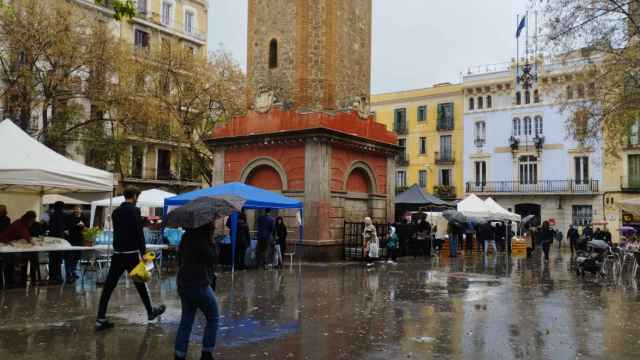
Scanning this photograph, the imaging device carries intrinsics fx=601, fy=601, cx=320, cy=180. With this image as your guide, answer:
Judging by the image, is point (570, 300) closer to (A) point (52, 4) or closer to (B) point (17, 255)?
(B) point (17, 255)

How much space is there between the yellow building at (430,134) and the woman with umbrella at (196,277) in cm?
4179

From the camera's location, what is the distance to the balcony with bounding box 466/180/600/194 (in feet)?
136

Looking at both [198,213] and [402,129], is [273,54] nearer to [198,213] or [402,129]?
[198,213]

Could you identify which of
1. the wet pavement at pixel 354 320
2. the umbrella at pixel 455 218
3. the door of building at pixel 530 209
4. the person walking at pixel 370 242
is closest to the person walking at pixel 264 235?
the wet pavement at pixel 354 320

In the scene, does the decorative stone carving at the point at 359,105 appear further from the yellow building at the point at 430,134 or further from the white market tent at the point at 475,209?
the yellow building at the point at 430,134

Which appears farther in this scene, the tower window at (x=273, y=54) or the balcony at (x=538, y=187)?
the balcony at (x=538, y=187)

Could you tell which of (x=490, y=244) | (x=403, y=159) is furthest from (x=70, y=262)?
(x=403, y=159)

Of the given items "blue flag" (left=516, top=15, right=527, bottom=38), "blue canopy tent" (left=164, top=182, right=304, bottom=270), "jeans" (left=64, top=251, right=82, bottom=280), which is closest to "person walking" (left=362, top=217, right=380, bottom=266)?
"blue canopy tent" (left=164, top=182, right=304, bottom=270)

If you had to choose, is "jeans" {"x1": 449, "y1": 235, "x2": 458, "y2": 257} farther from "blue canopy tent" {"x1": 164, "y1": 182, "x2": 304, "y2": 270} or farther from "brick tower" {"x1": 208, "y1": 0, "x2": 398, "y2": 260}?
"blue canopy tent" {"x1": 164, "y1": 182, "x2": 304, "y2": 270}

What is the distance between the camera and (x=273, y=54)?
816 inches

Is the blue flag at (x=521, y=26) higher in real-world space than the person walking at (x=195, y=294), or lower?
higher

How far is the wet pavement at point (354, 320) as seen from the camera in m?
6.80

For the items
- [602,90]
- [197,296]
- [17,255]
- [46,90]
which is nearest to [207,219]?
[197,296]

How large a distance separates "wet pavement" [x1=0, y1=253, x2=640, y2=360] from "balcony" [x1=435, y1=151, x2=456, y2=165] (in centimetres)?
3323
